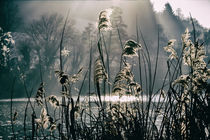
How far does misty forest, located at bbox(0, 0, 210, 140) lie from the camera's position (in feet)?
11.2

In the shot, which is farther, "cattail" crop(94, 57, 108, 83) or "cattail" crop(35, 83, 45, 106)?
"cattail" crop(35, 83, 45, 106)

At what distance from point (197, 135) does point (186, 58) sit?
1.02m

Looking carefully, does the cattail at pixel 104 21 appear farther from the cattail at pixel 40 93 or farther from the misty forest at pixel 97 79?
the cattail at pixel 40 93

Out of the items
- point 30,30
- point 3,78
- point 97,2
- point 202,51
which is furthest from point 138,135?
point 97,2

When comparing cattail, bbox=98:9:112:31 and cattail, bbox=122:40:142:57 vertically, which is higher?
cattail, bbox=98:9:112:31

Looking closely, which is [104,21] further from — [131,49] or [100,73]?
[100,73]

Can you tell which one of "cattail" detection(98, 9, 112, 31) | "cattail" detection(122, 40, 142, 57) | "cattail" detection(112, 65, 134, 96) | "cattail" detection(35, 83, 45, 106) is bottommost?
"cattail" detection(35, 83, 45, 106)

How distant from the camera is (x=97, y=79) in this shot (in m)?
3.40

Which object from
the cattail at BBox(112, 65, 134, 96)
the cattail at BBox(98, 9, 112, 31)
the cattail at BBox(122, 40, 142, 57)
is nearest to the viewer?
the cattail at BBox(122, 40, 142, 57)

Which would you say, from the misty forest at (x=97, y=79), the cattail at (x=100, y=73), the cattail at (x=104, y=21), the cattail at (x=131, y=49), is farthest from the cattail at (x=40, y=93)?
the cattail at (x=131, y=49)

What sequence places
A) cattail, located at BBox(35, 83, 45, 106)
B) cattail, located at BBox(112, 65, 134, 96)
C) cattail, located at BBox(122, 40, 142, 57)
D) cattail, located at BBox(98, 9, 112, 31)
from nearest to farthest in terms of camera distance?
1. cattail, located at BBox(122, 40, 142, 57)
2. cattail, located at BBox(98, 9, 112, 31)
3. cattail, located at BBox(112, 65, 134, 96)
4. cattail, located at BBox(35, 83, 45, 106)

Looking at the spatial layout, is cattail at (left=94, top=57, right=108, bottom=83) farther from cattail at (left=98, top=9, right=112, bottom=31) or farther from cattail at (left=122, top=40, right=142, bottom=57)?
cattail at (left=98, top=9, right=112, bottom=31)

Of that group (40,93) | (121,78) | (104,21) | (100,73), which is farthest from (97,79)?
(40,93)

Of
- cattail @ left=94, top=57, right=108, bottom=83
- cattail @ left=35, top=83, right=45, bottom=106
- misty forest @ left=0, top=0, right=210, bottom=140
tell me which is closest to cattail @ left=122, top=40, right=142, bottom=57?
misty forest @ left=0, top=0, right=210, bottom=140
